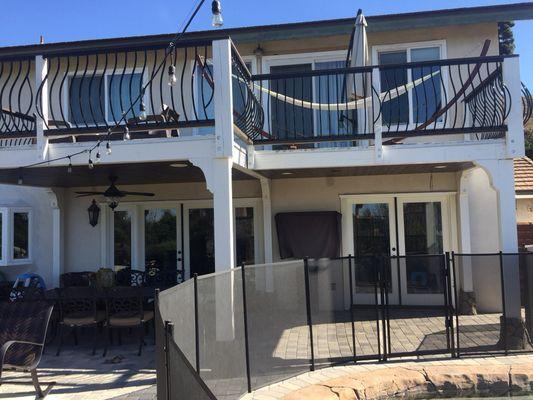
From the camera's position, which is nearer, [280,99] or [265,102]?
[280,99]

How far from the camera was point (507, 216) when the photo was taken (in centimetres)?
647

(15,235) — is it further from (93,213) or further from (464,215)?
(464,215)

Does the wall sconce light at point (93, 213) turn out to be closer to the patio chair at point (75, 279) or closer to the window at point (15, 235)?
the patio chair at point (75, 279)

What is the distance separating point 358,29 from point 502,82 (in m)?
2.16

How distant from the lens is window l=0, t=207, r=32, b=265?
9359 millimetres

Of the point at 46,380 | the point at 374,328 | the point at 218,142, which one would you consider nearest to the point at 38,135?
the point at 218,142

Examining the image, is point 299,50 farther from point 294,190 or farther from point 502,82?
point 502,82

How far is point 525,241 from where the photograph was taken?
33.6 ft

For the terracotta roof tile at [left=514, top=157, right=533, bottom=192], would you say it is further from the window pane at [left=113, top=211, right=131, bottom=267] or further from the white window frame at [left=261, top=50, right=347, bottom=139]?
the window pane at [left=113, top=211, right=131, bottom=267]

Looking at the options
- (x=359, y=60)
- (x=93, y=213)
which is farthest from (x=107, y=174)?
(x=359, y=60)

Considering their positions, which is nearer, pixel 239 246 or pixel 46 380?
pixel 46 380

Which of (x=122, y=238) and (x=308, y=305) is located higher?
(x=122, y=238)

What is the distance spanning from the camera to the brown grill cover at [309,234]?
9.11m

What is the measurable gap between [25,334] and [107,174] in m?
3.30
